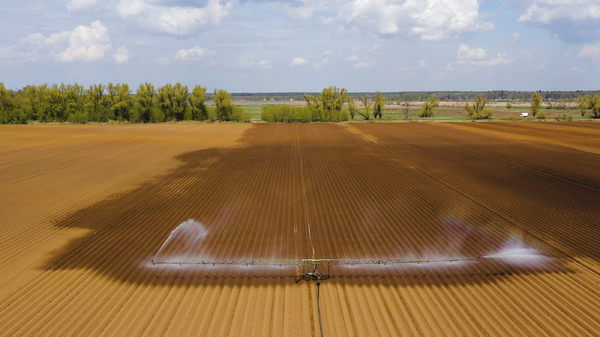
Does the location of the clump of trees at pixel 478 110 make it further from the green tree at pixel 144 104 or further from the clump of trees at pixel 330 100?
the green tree at pixel 144 104

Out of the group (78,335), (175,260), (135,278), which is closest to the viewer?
(78,335)

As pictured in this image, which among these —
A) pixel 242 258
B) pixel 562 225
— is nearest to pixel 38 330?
pixel 242 258

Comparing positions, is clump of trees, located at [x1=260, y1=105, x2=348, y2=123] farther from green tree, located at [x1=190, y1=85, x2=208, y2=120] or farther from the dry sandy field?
the dry sandy field

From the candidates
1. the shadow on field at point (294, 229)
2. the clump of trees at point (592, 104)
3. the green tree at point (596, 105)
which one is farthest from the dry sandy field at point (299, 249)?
the clump of trees at point (592, 104)

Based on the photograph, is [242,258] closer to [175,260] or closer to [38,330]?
[175,260]

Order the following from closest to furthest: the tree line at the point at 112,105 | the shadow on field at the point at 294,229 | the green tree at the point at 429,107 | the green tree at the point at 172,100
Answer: the shadow on field at the point at 294,229
the tree line at the point at 112,105
the green tree at the point at 172,100
the green tree at the point at 429,107

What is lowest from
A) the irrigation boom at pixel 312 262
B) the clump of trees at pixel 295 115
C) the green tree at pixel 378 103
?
the irrigation boom at pixel 312 262

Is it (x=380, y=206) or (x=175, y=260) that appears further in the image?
(x=380, y=206)

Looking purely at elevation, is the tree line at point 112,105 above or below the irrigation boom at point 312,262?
above

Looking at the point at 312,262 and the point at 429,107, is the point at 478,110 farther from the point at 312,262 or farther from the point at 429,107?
the point at 312,262
